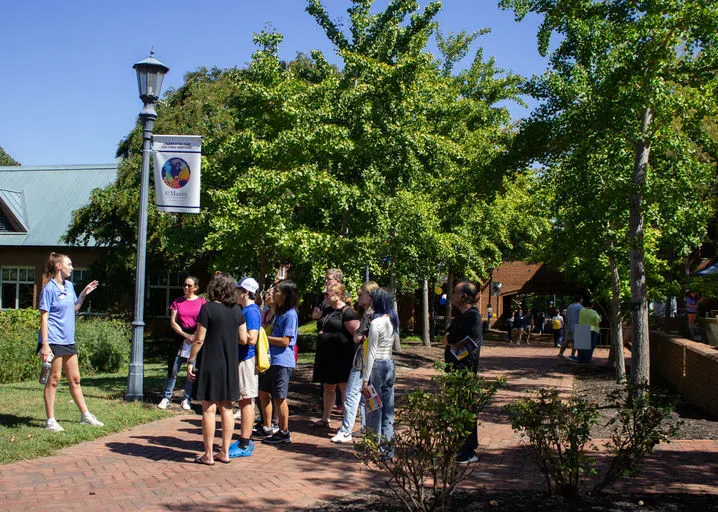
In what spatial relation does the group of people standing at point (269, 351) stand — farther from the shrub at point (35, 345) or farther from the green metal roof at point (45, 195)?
the green metal roof at point (45, 195)

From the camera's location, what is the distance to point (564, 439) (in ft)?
17.6

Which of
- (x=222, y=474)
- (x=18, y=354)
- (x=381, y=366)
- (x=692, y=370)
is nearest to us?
(x=222, y=474)

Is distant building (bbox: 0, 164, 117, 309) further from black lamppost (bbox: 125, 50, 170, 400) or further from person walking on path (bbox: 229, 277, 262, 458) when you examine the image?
person walking on path (bbox: 229, 277, 262, 458)

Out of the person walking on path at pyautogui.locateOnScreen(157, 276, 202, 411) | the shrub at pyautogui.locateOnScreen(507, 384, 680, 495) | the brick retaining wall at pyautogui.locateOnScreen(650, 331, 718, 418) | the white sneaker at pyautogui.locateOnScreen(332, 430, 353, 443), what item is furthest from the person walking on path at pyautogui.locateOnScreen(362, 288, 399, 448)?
the brick retaining wall at pyautogui.locateOnScreen(650, 331, 718, 418)

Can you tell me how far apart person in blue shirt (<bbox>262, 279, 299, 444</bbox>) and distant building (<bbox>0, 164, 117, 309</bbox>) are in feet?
79.1

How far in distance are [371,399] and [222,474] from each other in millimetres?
1537

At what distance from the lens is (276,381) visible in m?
7.96

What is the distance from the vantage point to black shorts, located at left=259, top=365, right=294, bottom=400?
791 centimetres

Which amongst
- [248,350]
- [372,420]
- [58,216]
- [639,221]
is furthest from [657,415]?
[58,216]

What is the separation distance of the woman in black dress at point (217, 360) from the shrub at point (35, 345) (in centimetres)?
852

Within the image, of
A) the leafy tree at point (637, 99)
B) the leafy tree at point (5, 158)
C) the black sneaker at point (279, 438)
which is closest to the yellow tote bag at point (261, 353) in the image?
the black sneaker at point (279, 438)

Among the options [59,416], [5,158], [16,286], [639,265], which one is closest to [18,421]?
[59,416]

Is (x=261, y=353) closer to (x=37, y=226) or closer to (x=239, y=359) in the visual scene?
(x=239, y=359)

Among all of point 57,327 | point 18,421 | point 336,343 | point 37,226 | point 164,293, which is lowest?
point 18,421
